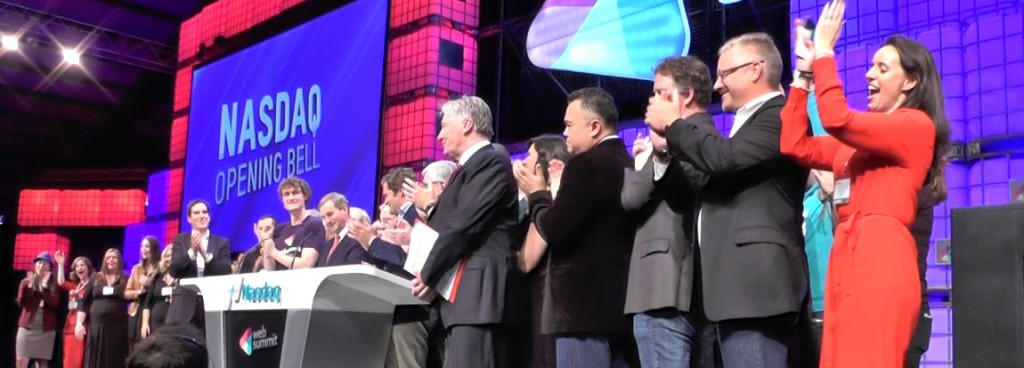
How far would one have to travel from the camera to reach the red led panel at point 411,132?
7.14m

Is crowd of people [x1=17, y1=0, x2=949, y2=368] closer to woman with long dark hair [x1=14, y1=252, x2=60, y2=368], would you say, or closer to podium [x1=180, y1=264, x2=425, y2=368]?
podium [x1=180, y1=264, x2=425, y2=368]

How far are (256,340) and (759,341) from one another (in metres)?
2.16

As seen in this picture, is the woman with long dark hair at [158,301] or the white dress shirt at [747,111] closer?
the white dress shirt at [747,111]

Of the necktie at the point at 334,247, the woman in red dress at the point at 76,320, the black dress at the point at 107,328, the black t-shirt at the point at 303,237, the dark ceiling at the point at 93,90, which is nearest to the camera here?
the necktie at the point at 334,247

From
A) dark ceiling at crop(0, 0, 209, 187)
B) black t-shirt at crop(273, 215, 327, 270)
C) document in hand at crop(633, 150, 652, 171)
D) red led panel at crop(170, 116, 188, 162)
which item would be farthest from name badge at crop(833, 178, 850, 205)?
dark ceiling at crop(0, 0, 209, 187)

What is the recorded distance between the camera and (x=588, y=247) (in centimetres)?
303

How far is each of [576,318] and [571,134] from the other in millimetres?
621

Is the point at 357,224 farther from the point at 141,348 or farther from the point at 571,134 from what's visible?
the point at 141,348

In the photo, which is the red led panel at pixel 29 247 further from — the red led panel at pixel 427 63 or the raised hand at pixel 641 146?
the raised hand at pixel 641 146

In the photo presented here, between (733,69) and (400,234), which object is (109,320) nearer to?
(400,234)

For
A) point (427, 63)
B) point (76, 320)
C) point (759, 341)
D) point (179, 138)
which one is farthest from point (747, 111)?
point (179, 138)

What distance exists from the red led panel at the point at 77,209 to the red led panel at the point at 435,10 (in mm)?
7964

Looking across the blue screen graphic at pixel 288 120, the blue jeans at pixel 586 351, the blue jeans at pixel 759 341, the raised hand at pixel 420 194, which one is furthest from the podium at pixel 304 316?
the blue screen graphic at pixel 288 120

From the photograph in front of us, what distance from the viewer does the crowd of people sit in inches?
85.6
